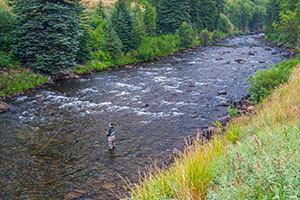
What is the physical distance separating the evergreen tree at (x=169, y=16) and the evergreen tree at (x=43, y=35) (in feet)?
103

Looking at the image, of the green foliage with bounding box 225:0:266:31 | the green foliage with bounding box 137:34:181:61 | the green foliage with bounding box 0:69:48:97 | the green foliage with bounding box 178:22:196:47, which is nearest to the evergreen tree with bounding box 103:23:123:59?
the green foliage with bounding box 137:34:181:61

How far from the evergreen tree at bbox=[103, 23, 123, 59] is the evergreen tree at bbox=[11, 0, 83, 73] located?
26.1 ft

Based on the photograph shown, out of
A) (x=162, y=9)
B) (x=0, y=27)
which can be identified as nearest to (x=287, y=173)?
(x=0, y=27)

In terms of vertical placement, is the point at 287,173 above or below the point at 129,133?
above

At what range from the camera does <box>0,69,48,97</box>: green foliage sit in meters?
21.3

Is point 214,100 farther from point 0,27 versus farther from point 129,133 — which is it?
point 0,27

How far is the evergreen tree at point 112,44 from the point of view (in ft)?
116

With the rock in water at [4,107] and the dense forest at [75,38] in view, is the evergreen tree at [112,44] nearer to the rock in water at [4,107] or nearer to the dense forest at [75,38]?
the dense forest at [75,38]

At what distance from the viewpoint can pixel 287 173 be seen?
315 cm

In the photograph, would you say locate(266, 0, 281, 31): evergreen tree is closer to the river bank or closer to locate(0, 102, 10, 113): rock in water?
the river bank

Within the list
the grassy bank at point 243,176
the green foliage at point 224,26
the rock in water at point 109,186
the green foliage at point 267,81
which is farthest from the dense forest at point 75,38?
the green foliage at point 224,26

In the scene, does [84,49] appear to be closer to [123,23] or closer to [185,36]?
[123,23]

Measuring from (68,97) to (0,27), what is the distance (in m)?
14.2

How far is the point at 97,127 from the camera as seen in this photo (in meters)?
14.7
